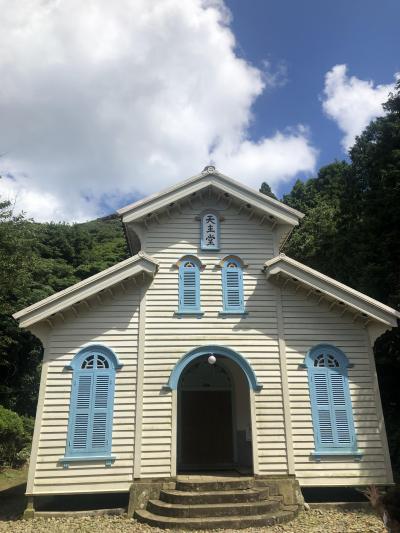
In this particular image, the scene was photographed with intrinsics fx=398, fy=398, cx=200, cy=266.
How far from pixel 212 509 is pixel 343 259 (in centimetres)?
1583

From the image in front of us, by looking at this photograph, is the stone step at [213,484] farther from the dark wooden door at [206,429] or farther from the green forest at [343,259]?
the green forest at [343,259]

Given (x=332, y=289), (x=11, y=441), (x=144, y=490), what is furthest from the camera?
(x=11, y=441)

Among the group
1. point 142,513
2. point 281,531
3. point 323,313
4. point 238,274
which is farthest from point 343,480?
point 238,274

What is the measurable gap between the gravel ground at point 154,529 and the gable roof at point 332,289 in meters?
4.56

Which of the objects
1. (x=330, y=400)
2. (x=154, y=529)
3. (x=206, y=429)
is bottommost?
(x=154, y=529)

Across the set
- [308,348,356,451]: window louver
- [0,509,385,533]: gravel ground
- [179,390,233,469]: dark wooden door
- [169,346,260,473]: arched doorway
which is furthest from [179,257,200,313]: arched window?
[0,509,385,533]: gravel ground

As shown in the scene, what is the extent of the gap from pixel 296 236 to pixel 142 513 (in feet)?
70.6

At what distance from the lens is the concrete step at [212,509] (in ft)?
26.9

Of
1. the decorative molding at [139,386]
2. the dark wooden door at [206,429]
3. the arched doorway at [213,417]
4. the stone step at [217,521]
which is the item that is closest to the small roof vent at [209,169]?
the decorative molding at [139,386]

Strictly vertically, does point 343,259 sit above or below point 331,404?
above

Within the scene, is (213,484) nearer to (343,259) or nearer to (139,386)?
(139,386)

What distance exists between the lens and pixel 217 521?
7980 mm

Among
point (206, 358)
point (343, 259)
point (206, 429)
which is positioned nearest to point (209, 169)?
point (206, 358)

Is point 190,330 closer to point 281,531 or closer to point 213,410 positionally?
point 213,410
